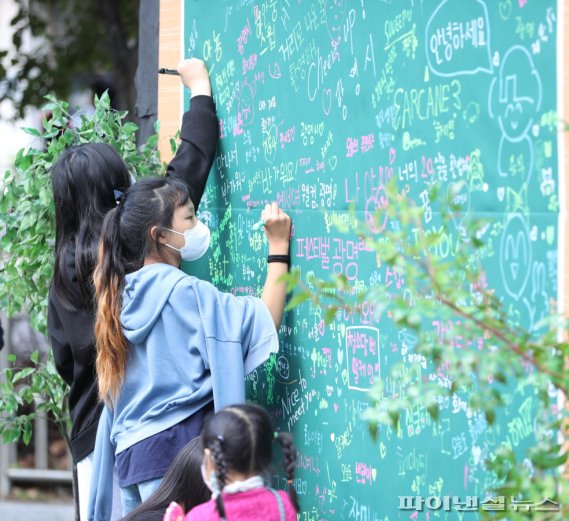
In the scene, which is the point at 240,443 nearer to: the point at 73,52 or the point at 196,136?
the point at 196,136

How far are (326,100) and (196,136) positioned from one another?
0.77m

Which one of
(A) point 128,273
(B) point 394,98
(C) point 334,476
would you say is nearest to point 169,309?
(A) point 128,273

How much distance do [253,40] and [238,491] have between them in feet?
6.52

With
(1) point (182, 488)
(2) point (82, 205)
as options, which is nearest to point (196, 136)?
(2) point (82, 205)

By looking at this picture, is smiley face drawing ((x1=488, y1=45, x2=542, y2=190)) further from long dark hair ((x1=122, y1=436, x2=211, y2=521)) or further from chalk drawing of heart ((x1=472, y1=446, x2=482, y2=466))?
long dark hair ((x1=122, y1=436, x2=211, y2=521))

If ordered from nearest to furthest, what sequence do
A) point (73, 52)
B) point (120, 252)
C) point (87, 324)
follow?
point (120, 252) < point (87, 324) < point (73, 52)

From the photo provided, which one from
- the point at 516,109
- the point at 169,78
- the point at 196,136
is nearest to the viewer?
the point at 516,109

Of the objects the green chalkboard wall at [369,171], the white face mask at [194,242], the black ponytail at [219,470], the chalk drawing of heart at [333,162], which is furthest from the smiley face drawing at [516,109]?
the white face mask at [194,242]

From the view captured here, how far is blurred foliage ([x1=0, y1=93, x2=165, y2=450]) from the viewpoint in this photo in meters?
4.44

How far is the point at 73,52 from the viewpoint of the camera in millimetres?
9992

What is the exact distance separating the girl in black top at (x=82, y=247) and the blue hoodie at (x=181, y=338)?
34cm

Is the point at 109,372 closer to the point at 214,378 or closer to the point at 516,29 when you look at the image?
the point at 214,378

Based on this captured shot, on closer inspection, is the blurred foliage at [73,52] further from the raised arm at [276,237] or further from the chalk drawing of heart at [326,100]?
the chalk drawing of heart at [326,100]

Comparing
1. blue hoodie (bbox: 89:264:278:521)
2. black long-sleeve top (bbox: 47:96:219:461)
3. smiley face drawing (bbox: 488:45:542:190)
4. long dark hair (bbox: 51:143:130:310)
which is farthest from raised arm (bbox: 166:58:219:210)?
smiley face drawing (bbox: 488:45:542:190)
